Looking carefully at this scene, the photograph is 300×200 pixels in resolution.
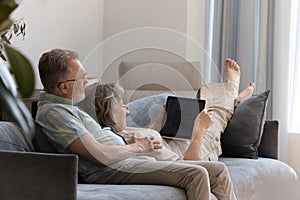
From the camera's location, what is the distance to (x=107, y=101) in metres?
2.50

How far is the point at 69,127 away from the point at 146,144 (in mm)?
369

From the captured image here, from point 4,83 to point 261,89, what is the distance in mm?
4021

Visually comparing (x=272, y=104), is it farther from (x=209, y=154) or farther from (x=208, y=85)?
(x=209, y=154)

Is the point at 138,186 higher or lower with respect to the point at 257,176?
higher

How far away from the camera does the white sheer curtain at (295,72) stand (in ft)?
14.4

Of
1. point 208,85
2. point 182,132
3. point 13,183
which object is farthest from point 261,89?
point 13,183

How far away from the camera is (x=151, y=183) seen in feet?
7.95

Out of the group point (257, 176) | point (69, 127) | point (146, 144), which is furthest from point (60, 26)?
point (69, 127)

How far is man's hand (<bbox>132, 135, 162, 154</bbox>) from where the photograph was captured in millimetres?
2492

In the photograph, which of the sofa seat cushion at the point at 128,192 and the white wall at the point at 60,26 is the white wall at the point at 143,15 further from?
the sofa seat cushion at the point at 128,192

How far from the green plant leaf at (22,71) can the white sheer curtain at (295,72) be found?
13.1ft

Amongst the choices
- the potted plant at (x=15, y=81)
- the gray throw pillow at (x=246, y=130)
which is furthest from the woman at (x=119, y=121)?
the potted plant at (x=15, y=81)

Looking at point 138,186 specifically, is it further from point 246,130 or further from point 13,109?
point 13,109

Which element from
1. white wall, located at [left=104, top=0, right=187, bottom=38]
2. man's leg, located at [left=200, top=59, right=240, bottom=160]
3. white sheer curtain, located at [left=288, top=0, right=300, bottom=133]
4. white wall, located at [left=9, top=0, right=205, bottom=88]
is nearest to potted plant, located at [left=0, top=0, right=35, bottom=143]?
man's leg, located at [left=200, top=59, right=240, bottom=160]
